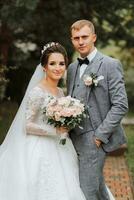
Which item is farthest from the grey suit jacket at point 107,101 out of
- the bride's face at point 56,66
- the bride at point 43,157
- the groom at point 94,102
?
the bride at point 43,157

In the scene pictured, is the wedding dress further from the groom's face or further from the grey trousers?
the groom's face

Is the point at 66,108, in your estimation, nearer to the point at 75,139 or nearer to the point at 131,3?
the point at 75,139

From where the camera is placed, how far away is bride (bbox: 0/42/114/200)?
19.8ft

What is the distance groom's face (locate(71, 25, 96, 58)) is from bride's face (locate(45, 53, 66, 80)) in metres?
0.29

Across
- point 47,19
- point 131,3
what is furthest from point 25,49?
point 131,3

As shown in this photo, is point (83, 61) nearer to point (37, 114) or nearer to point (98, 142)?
point (37, 114)

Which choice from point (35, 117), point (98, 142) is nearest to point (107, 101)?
point (98, 142)

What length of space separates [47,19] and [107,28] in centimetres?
328

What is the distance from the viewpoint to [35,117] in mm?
6094

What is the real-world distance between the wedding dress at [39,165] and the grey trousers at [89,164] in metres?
0.10

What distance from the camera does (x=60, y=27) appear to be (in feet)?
60.0

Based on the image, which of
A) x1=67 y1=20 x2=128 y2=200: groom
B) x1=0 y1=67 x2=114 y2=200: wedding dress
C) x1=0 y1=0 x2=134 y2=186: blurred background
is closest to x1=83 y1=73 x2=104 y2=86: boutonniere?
x1=67 y1=20 x2=128 y2=200: groom

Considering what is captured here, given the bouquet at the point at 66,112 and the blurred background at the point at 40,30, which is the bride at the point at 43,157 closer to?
the bouquet at the point at 66,112

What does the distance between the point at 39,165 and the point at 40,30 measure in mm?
12962
